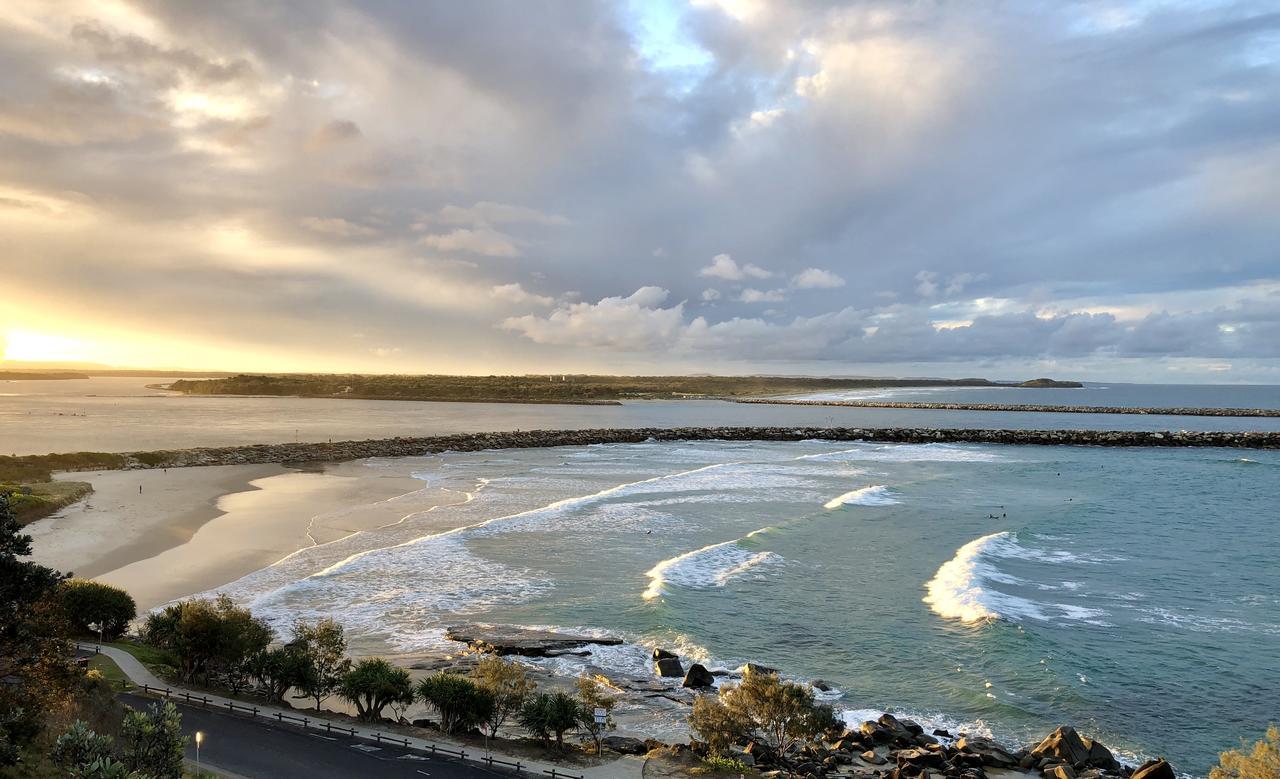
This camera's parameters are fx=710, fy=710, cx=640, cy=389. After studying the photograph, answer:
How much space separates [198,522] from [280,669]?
3049 centimetres

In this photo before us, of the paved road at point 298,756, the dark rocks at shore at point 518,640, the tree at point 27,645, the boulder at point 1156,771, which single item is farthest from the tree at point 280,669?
the boulder at point 1156,771

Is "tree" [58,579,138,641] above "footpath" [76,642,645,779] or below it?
above

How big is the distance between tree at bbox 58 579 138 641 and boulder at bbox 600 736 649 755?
18026mm

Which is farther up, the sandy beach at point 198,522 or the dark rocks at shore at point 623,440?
the dark rocks at shore at point 623,440

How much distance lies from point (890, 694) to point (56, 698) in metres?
20.5

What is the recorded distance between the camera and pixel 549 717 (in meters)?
17.8

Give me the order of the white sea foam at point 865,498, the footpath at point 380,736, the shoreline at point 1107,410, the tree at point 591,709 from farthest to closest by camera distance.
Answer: the shoreline at point 1107,410, the white sea foam at point 865,498, the tree at point 591,709, the footpath at point 380,736

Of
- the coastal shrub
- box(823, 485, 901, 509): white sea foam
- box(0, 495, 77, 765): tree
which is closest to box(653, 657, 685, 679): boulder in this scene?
the coastal shrub

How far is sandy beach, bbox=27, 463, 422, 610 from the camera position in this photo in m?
33.5

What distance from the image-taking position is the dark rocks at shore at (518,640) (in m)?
23.9

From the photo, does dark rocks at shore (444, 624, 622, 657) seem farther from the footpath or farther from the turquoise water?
the footpath

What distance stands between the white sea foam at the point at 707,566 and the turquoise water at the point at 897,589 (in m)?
0.16

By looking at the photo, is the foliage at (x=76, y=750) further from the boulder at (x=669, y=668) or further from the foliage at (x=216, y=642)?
the boulder at (x=669, y=668)

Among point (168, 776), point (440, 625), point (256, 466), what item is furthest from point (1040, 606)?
point (256, 466)
